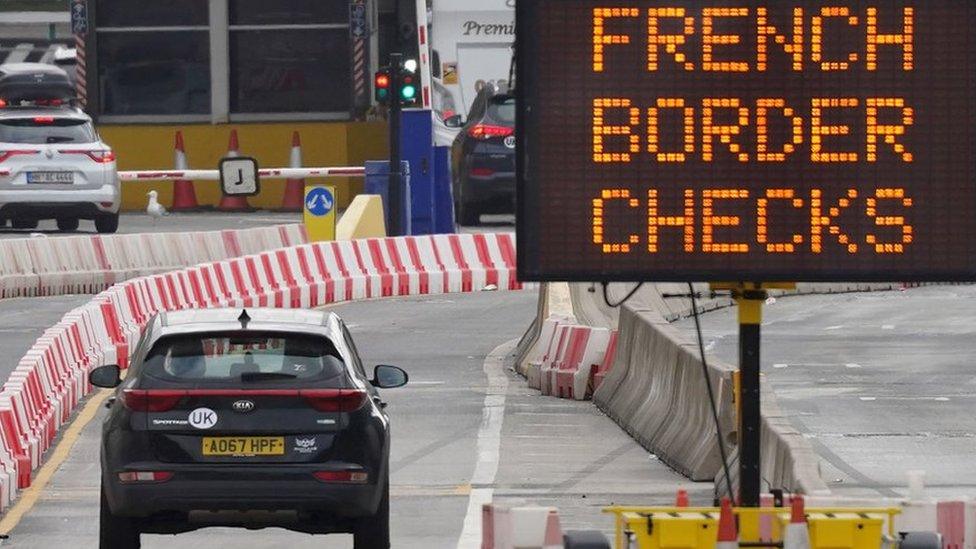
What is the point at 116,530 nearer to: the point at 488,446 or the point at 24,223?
the point at 488,446

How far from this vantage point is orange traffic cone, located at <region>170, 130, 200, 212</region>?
48.5 meters

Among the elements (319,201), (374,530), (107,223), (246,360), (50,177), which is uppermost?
(246,360)

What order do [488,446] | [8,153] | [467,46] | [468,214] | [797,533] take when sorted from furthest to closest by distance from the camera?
[467,46] → [468,214] → [8,153] → [488,446] → [797,533]

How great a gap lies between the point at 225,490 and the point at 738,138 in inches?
142

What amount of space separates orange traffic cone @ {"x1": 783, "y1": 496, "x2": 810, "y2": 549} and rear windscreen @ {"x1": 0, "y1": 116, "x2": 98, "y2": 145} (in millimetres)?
29819

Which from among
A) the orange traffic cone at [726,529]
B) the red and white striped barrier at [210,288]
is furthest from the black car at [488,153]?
the orange traffic cone at [726,529]

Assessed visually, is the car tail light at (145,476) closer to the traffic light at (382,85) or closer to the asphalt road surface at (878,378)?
the asphalt road surface at (878,378)

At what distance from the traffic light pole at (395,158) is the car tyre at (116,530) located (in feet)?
78.6

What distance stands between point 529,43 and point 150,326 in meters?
3.86

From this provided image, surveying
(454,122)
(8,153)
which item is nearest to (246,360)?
(8,153)

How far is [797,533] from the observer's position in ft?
34.2

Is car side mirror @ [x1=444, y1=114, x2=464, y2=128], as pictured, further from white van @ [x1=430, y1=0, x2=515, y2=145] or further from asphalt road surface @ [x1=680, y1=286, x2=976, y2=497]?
asphalt road surface @ [x1=680, y1=286, x2=976, y2=497]

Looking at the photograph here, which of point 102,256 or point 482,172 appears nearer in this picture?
point 102,256

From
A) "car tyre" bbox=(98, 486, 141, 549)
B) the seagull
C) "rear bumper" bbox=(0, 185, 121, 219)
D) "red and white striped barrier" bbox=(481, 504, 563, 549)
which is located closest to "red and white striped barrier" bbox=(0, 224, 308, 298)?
"rear bumper" bbox=(0, 185, 121, 219)
